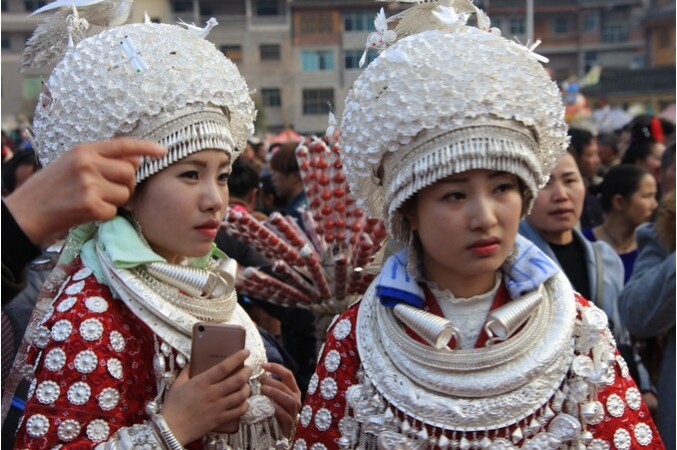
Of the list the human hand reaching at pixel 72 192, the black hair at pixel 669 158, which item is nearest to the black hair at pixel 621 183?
the black hair at pixel 669 158

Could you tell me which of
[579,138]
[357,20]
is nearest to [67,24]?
[579,138]

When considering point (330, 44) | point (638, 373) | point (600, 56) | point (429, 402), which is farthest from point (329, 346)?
point (600, 56)

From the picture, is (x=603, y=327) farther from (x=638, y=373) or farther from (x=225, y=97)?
(x=638, y=373)

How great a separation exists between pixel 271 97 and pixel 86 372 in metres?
43.5

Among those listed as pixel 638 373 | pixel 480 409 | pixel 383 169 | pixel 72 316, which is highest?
pixel 383 169

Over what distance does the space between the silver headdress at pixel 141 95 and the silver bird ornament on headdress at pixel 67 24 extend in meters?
0.22

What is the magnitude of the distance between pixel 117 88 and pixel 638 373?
2512 mm

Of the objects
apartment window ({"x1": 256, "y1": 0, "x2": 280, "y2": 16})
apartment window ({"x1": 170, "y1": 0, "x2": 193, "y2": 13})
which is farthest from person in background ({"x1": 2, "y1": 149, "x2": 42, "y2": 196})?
apartment window ({"x1": 256, "y1": 0, "x2": 280, "y2": 16})

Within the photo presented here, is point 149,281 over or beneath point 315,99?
over

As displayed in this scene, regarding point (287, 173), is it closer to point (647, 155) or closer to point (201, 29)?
point (647, 155)

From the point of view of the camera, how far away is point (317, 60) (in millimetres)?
46406

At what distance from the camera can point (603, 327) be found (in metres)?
2.44

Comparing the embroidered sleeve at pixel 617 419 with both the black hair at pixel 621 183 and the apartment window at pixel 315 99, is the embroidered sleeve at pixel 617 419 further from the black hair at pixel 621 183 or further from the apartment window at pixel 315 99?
the apartment window at pixel 315 99

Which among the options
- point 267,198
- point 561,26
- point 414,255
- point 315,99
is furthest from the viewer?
point 561,26
